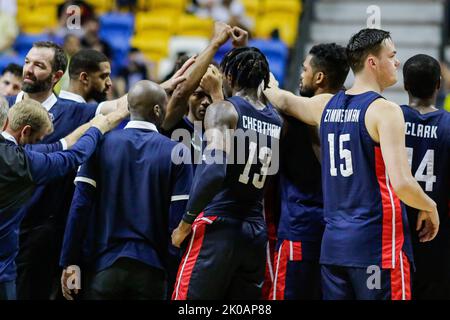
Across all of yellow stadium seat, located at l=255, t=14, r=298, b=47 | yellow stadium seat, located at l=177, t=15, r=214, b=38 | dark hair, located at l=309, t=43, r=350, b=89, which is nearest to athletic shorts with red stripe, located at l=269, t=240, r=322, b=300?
dark hair, located at l=309, t=43, r=350, b=89

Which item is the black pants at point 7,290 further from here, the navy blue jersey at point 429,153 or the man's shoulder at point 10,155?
the navy blue jersey at point 429,153

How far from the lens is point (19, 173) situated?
449 cm

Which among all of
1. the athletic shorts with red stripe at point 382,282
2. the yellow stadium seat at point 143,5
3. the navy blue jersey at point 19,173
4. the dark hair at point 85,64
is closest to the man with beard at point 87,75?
the dark hair at point 85,64

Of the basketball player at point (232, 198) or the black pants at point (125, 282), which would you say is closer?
the basketball player at point (232, 198)

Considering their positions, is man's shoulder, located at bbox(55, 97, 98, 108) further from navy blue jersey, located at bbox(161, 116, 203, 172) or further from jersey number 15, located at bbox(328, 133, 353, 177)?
jersey number 15, located at bbox(328, 133, 353, 177)

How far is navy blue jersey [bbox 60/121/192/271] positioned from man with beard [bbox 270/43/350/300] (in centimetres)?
78

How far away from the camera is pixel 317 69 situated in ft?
17.6

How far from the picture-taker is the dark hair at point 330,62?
5.34 m

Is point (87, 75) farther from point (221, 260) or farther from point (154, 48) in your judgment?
point (154, 48)

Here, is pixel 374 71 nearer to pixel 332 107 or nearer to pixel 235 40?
pixel 332 107

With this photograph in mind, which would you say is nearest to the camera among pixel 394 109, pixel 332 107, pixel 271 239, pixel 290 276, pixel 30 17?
pixel 394 109

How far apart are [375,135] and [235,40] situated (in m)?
1.46

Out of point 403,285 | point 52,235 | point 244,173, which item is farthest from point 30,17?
point 403,285

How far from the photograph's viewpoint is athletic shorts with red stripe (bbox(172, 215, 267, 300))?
4684 mm
